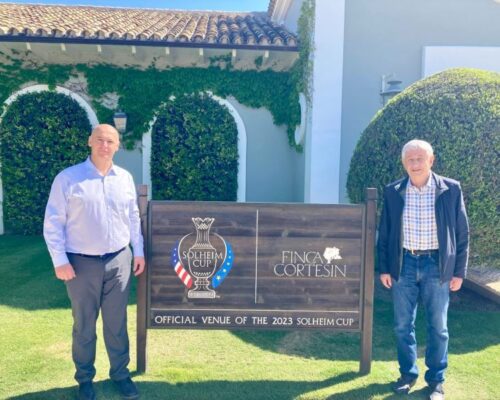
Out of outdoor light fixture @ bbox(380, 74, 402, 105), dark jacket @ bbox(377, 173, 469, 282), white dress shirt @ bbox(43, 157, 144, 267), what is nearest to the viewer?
white dress shirt @ bbox(43, 157, 144, 267)

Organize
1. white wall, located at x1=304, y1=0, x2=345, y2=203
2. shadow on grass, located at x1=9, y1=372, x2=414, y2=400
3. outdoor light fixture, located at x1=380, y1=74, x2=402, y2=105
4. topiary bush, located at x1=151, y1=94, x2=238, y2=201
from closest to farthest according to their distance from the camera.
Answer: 1. shadow on grass, located at x1=9, y1=372, x2=414, y2=400
2. outdoor light fixture, located at x1=380, y1=74, x2=402, y2=105
3. white wall, located at x1=304, y1=0, x2=345, y2=203
4. topiary bush, located at x1=151, y1=94, x2=238, y2=201

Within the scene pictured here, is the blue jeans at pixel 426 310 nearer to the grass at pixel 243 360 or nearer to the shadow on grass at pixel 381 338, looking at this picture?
the grass at pixel 243 360

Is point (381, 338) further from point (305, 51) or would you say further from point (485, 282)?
point (305, 51)

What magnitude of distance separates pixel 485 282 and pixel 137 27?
306 inches

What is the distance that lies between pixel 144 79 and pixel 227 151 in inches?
87.9

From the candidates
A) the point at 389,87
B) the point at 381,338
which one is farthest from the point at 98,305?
the point at 389,87

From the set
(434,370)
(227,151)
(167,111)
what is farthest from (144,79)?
(434,370)

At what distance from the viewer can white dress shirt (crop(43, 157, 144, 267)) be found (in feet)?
9.82

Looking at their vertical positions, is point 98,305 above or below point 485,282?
above

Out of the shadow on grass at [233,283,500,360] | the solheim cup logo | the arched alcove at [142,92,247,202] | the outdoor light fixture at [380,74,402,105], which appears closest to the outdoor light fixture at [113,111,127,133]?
the arched alcove at [142,92,247,202]

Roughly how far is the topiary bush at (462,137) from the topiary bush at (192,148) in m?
4.34

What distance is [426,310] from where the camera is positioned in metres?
3.34

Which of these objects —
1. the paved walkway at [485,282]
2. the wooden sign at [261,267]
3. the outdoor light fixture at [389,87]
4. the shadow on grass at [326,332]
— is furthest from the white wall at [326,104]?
the wooden sign at [261,267]

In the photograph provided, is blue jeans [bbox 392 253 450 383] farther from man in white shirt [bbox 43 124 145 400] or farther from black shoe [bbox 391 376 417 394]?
man in white shirt [bbox 43 124 145 400]
